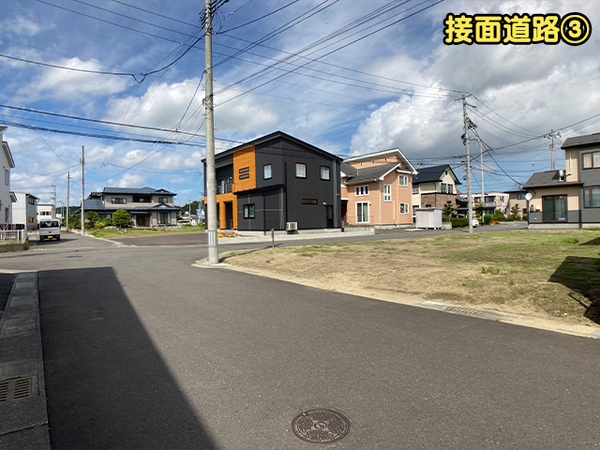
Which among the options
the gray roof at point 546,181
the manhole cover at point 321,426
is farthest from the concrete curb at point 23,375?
the gray roof at point 546,181

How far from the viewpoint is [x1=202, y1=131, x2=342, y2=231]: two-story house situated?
2944 centimetres

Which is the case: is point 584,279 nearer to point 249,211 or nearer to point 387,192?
point 249,211

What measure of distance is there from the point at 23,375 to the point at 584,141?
122ft

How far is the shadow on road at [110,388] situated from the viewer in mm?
2654

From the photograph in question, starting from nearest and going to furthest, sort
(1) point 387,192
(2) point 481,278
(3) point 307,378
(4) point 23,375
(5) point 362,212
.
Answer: (3) point 307,378
(4) point 23,375
(2) point 481,278
(1) point 387,192
(5) point 362,212

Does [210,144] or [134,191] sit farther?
[134,191]

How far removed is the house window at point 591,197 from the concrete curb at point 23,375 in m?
36.6

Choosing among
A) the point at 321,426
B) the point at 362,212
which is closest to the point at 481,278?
the point at 321,426

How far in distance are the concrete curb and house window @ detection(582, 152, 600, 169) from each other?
36.9 meters

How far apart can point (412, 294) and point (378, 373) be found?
4.22m

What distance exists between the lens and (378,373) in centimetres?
364

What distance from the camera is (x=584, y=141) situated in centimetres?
2858

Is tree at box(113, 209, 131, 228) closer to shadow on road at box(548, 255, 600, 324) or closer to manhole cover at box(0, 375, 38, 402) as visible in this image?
manhole cover at box(0, 375, 38, 402)

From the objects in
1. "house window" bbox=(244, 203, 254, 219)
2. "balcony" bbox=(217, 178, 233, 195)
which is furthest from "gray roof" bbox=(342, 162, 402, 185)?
"house window" bbox=(244, 203, 254, 219)
